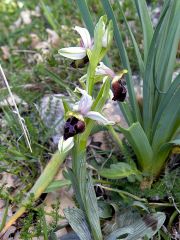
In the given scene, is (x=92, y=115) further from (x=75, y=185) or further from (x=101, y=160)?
(x=101, y=160)

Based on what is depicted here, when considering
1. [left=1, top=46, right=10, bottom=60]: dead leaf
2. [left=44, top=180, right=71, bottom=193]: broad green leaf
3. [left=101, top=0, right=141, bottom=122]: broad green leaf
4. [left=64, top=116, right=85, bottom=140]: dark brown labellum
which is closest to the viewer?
[left=64, top=116, right=85, bottom=140]: dark brown labellum

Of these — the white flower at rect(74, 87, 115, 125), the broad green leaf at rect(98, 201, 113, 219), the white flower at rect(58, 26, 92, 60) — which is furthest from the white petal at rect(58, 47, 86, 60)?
the broad green leaf at rect(98, 201, 113, 219)

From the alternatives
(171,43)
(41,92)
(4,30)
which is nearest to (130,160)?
(171,43)

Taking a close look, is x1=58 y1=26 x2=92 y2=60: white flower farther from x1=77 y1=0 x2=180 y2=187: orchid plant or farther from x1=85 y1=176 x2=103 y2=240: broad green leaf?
x1=85 y1=176 x2=103 y2=240: broad green leaf

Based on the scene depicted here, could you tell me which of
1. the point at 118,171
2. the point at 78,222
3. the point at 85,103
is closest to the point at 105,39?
the point at 85,103

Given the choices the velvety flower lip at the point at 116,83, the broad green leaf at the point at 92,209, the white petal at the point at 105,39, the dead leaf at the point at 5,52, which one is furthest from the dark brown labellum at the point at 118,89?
the dead leaf at the point at 5,52
